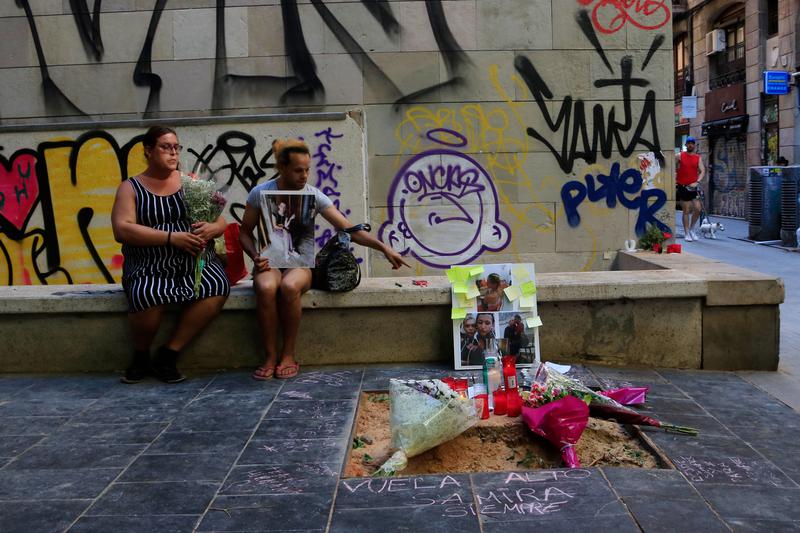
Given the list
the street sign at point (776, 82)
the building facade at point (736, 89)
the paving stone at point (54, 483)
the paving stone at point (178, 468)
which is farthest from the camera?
the building facade at point (736, 89)

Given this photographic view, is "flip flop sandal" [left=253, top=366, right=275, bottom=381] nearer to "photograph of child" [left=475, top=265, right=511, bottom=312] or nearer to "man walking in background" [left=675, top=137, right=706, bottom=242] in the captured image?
"photograph of child" [left=475, top=265, right=511, bottom=312]

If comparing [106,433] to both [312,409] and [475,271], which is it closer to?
Answer: [312,409]

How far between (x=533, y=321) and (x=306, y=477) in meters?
2.27

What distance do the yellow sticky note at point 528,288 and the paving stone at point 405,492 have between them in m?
2.08

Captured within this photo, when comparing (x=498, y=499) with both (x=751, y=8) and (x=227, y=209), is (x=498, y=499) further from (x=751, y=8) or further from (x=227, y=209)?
(x=751, y=8)

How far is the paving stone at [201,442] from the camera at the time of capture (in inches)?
158

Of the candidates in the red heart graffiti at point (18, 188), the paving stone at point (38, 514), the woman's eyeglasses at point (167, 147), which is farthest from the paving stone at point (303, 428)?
the red heart graffiti at point (18, 188)

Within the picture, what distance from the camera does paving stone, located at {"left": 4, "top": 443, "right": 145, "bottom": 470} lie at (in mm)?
3859

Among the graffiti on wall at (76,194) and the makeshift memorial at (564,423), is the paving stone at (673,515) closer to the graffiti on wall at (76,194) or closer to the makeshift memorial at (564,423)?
the makeshift memorial at (564,423)

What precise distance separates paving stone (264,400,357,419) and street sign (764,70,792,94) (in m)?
19.5

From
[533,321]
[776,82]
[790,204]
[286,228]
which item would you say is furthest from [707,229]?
[286,228]

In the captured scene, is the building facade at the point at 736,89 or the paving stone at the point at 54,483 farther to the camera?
the building facade at the point at 736,89

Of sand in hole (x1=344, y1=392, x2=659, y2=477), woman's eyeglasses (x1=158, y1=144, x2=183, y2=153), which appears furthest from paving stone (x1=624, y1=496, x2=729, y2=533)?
woman's eyeglasses (x1=158, y1=144, x2=183, y2=153)

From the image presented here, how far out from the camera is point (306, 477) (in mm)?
3645
